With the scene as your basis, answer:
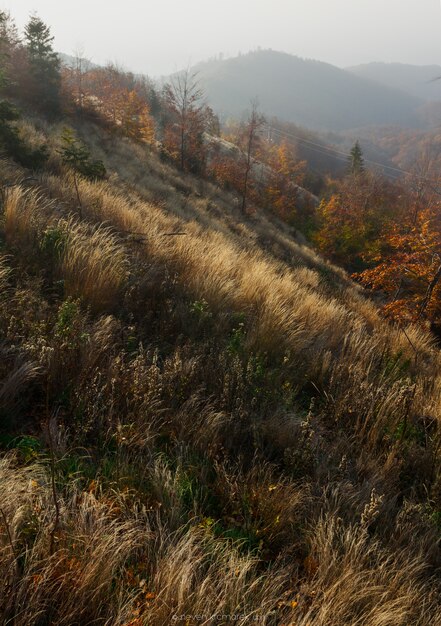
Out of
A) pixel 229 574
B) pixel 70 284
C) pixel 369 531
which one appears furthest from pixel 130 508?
pixel 70 284

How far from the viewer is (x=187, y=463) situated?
199 cm

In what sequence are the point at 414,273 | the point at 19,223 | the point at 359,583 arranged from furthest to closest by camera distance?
the point at 414,273
the point at 19,223
the point at 359,583

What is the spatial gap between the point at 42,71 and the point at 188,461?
29420 mm

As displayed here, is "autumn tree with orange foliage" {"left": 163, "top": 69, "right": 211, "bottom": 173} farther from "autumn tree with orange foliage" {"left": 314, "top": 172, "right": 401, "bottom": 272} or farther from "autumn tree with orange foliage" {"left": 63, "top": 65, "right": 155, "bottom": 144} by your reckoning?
"autumn tree with orange foliage" {"left": 314, "top": 172, "right": 401, "bottom": 272}

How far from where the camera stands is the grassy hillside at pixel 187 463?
134 cm

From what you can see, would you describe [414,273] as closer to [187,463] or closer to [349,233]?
[187,463]

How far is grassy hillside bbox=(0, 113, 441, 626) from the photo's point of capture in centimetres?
134

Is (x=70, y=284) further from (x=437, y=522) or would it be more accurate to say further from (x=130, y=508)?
(x=437, y=522)

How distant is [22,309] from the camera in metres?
2.64

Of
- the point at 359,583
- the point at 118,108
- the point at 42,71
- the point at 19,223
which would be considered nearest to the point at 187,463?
the point at 359,583

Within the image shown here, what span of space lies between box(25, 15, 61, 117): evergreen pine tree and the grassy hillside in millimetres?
23628

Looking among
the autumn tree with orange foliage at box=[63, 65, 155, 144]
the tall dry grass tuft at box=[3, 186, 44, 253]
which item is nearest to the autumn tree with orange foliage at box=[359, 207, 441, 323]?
the tall dry grass tuft at box=[3, 186, 44, 253]

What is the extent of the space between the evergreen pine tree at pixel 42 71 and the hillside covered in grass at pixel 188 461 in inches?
930

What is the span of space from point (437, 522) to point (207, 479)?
4.21ft
